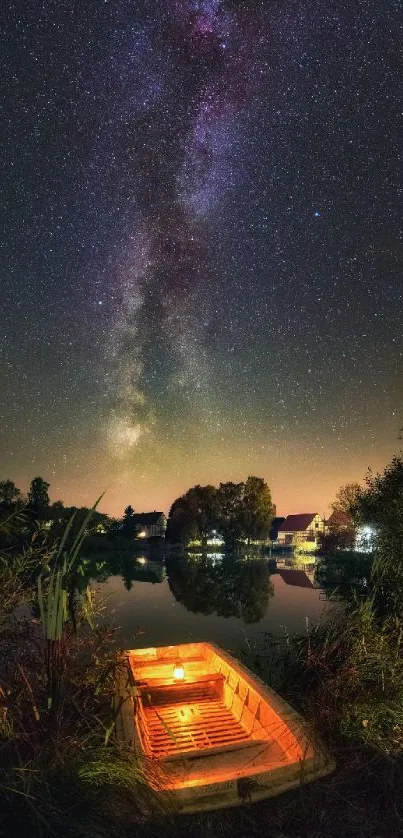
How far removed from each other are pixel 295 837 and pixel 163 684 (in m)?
4.83

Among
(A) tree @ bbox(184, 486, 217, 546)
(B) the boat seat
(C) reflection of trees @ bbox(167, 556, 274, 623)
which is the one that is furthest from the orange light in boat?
(A) tree @ bbox(184, 486, 217, 546)

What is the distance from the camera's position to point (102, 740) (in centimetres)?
646

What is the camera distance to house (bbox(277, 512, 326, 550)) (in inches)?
4126

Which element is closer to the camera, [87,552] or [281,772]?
[281,772]

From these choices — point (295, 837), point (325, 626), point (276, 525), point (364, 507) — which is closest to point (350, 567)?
point (364, 507)

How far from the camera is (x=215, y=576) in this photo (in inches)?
1873

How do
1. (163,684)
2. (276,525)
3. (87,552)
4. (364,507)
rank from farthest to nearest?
(276,525) → (87,552) → (364,507) → (163,684)

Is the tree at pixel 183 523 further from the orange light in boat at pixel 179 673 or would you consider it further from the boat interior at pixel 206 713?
the orange light in boat at pixel 179 673

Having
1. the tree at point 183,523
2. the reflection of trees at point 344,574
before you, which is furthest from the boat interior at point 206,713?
the tree at point 183,523

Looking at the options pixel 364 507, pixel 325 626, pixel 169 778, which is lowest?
pixel 169 778

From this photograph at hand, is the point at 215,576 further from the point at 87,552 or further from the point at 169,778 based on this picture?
the point at 169,778

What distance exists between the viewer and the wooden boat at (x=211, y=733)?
581cm

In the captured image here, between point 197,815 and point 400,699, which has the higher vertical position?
point 400,699

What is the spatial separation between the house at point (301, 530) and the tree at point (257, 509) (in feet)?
62.1
